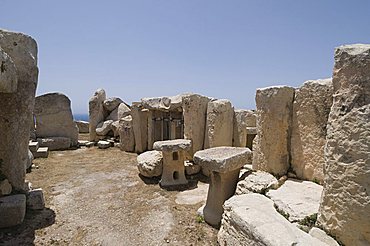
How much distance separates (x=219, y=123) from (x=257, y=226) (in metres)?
4.54

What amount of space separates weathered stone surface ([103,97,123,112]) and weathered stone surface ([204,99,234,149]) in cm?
744

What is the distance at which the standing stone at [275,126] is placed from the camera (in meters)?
4.96

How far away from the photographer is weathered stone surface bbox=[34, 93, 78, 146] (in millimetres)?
11125

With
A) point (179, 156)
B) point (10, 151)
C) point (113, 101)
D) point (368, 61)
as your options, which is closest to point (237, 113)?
point (179, 156)

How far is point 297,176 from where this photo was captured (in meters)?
4.94

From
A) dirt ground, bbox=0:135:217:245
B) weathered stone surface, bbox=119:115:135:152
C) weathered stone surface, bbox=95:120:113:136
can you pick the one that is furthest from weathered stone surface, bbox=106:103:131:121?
dirt ground, bbox=0:135:217:245

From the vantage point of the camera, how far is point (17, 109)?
15.9 ft

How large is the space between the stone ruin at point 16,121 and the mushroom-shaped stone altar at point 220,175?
3.42m

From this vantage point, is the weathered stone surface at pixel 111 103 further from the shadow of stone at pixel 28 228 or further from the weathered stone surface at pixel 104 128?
the shadow of stone at pixel 28 228

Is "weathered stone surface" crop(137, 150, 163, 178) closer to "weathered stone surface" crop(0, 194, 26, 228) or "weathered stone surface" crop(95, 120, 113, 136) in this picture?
"weathered stone surface" crop(0, 194, 26, 228)

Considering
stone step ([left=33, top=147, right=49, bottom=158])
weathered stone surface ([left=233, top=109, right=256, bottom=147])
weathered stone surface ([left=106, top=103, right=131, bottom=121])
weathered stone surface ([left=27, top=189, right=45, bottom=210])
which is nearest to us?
weathered stone surface ([left=27, top=189, right=45, bottom=210])

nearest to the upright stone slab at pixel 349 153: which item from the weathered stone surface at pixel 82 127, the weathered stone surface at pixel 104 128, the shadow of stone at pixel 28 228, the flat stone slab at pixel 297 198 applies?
the flat stone slab at pixel 297 198

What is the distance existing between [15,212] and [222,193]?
3.79m

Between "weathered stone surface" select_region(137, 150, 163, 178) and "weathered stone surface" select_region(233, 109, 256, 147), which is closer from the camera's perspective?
"weathered stone surface" select_region(137, 150, 163, 178)
